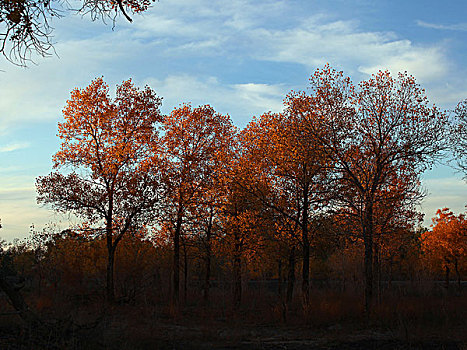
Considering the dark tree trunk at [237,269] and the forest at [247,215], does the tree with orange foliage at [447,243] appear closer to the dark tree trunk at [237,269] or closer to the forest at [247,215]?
the forest at [247,215]

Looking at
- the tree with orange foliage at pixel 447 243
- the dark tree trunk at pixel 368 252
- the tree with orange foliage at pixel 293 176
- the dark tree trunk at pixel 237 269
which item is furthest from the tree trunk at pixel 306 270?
the tree with orange foliage at pixel 447 243

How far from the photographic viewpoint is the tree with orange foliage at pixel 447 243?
1645 inches

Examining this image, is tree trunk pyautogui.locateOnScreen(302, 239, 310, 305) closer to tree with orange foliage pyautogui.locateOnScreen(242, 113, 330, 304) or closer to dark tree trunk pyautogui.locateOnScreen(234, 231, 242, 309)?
tree with orange foliage pyautogui.locateOnScreen(242, 113, 330, 304)

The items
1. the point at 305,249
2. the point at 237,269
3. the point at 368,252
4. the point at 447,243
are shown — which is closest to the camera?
the point at 368,252

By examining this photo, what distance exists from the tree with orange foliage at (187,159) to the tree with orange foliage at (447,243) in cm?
2698

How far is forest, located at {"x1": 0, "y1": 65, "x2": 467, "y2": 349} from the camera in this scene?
53.8ft

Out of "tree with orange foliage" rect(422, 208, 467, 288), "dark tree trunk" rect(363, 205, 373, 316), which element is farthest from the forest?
"tree with orange foliage" rect(422, 208, 467, 288)

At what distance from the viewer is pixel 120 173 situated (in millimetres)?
23109

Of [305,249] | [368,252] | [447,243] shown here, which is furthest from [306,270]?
[447,243]

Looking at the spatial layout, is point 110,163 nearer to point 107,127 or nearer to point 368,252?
point 107,127

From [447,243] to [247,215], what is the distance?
28680mm

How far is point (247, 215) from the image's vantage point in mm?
22906

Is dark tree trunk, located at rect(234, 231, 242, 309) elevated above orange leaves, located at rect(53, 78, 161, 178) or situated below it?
below

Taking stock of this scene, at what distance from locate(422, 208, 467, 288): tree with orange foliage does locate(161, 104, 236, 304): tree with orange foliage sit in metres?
27.0
